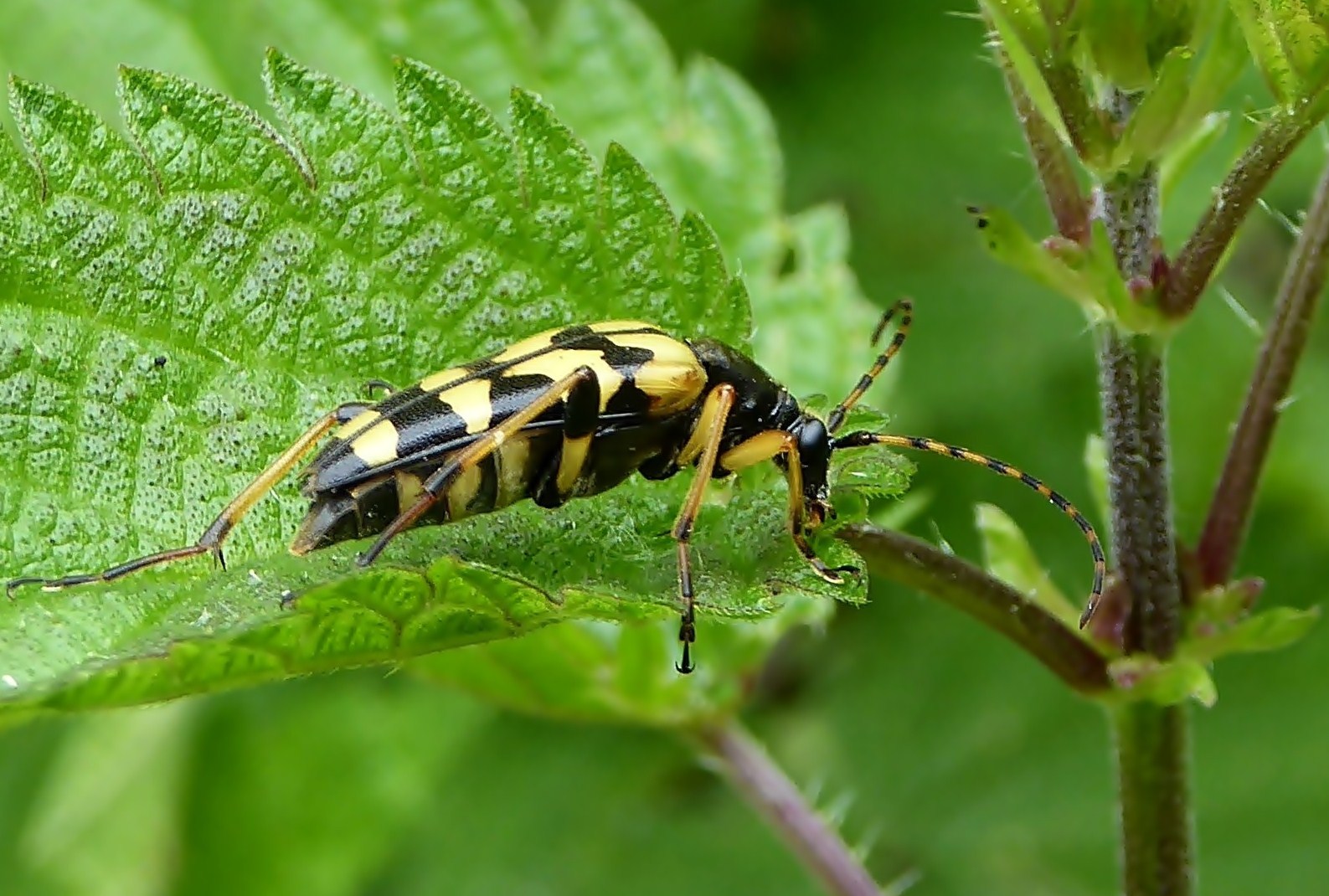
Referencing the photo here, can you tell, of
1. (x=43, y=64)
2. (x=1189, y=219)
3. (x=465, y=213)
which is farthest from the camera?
(x=1189, y=219)

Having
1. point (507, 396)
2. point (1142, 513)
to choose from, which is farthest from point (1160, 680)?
point (507, 396)

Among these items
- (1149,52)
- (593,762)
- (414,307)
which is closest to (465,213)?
(414,307)

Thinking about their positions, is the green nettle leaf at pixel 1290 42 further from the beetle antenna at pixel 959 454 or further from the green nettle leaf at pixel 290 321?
the green nettle leaf at pixel 290 321

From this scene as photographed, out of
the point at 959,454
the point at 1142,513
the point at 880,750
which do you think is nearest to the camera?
the point at 1142,513

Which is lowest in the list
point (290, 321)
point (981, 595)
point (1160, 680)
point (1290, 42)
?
point (1160, 680)

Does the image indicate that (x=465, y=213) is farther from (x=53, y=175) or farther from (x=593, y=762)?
(x=593, y=762)

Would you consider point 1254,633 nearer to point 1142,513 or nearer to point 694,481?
point 1142,513
